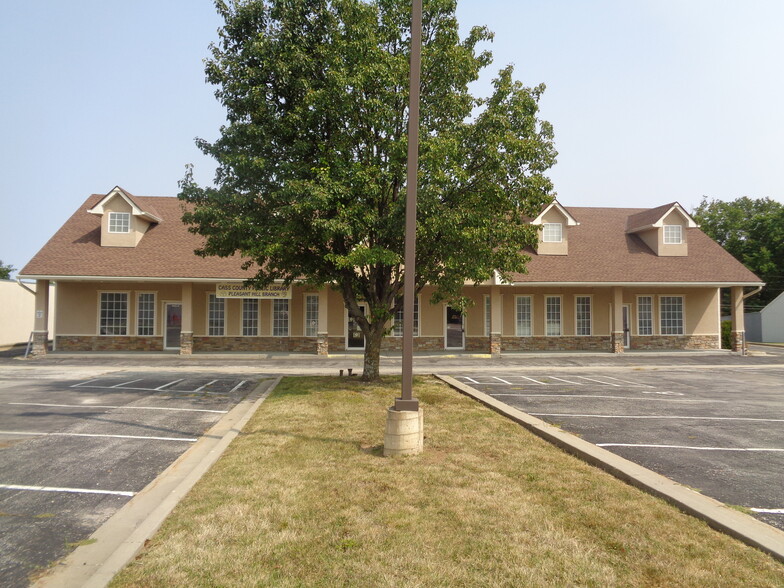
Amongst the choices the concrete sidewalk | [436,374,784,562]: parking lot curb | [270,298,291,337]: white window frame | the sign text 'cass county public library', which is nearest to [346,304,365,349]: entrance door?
the concrete sidewalk

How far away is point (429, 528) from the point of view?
449 centimetres

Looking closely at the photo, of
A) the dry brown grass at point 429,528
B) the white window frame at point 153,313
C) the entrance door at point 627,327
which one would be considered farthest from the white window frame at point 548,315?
the white window frame at point 153,313

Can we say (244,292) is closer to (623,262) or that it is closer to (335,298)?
(335,298)

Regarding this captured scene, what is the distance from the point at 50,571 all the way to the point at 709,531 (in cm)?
531

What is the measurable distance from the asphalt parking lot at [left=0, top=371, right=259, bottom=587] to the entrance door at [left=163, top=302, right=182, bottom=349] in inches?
330

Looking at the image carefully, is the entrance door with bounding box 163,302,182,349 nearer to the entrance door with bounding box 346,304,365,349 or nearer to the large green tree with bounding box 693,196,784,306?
the entrance door with bounding box 346,304,365,349

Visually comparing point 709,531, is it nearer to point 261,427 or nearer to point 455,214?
point 261,427

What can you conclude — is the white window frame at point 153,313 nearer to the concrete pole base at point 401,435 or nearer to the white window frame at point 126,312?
the white window frame at point 126,312

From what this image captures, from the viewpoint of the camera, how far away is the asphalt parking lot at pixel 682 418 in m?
5.97

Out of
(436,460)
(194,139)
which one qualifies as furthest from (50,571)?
(194,139)

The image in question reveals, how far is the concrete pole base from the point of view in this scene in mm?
6770

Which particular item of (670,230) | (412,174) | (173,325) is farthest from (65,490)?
(670,230)

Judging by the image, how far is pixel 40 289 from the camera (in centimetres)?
2112

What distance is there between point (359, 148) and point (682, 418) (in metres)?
9.11
